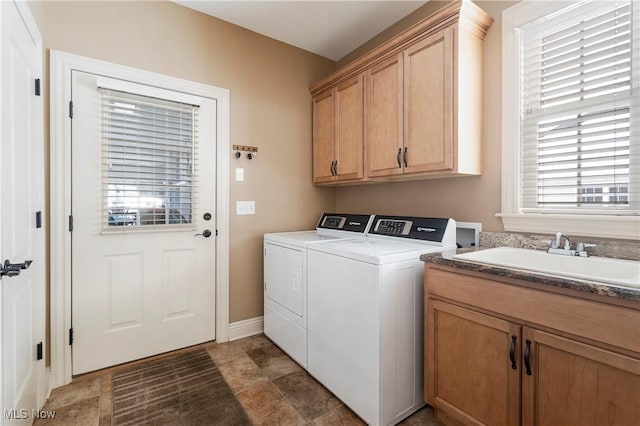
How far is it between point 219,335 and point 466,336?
1953 mm

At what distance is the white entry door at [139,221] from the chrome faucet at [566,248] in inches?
90.6

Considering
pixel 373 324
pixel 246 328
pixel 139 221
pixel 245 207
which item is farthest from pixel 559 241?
pixel 139 221

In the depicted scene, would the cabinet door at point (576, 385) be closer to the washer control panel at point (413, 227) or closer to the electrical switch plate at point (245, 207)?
the washer control panel at point (413, 227)

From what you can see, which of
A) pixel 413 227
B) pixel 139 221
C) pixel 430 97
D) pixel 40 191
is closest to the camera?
pixel 40 191

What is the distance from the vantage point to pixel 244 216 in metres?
2.67

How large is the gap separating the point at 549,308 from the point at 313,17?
2.56 m

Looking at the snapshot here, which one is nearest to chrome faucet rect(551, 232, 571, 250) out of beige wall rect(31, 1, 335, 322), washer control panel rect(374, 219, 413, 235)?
washer control panel rect(374, 219, 413, 235)

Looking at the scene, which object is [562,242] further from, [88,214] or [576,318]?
[88,214]

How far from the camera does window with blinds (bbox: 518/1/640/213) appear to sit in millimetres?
1443

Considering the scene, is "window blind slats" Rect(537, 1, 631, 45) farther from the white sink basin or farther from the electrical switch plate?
the electrical switch plate

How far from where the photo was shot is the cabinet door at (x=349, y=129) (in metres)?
2.44

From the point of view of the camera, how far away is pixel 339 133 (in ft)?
8.73

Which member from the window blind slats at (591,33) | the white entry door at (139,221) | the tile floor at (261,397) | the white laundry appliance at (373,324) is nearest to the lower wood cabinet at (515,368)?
the white laundry appliance at (373,324)

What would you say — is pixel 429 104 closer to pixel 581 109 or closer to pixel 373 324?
pixel 581 109
